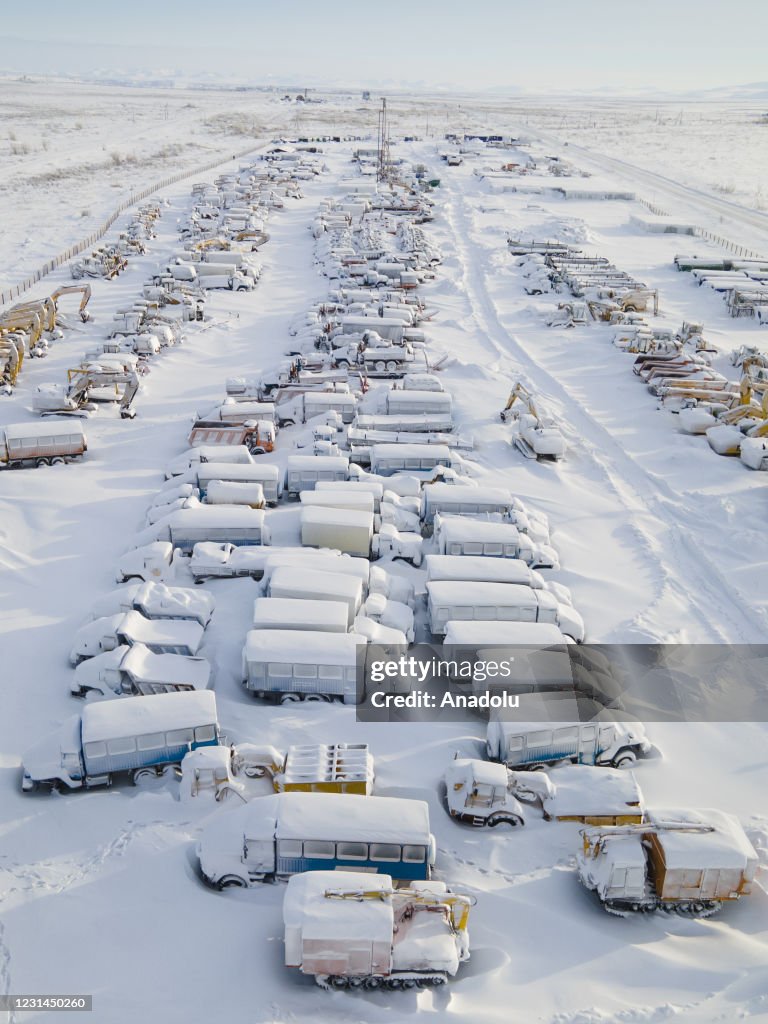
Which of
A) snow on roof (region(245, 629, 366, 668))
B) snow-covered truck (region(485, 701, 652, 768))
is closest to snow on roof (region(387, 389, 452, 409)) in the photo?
snow on roof (region(245, 629, 366, 668))

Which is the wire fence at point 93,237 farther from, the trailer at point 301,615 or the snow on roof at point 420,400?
the trailer at point 301,615

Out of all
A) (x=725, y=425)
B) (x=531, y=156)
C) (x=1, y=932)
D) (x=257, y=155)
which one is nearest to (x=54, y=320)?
(x=725, y=425)

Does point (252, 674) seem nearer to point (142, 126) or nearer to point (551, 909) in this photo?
point (551, 909)

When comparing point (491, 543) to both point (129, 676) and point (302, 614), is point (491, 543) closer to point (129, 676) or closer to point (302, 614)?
point (302, 614)

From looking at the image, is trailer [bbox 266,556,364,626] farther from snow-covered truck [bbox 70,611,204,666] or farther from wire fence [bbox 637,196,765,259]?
wire fence [bbox 637,196,765,259]

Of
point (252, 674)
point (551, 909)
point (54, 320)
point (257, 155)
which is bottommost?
point (551, 909)

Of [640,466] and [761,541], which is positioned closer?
[761,541]

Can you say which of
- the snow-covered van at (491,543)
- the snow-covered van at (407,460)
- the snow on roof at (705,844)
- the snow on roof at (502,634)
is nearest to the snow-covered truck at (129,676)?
the snow on roof at (502,634)
